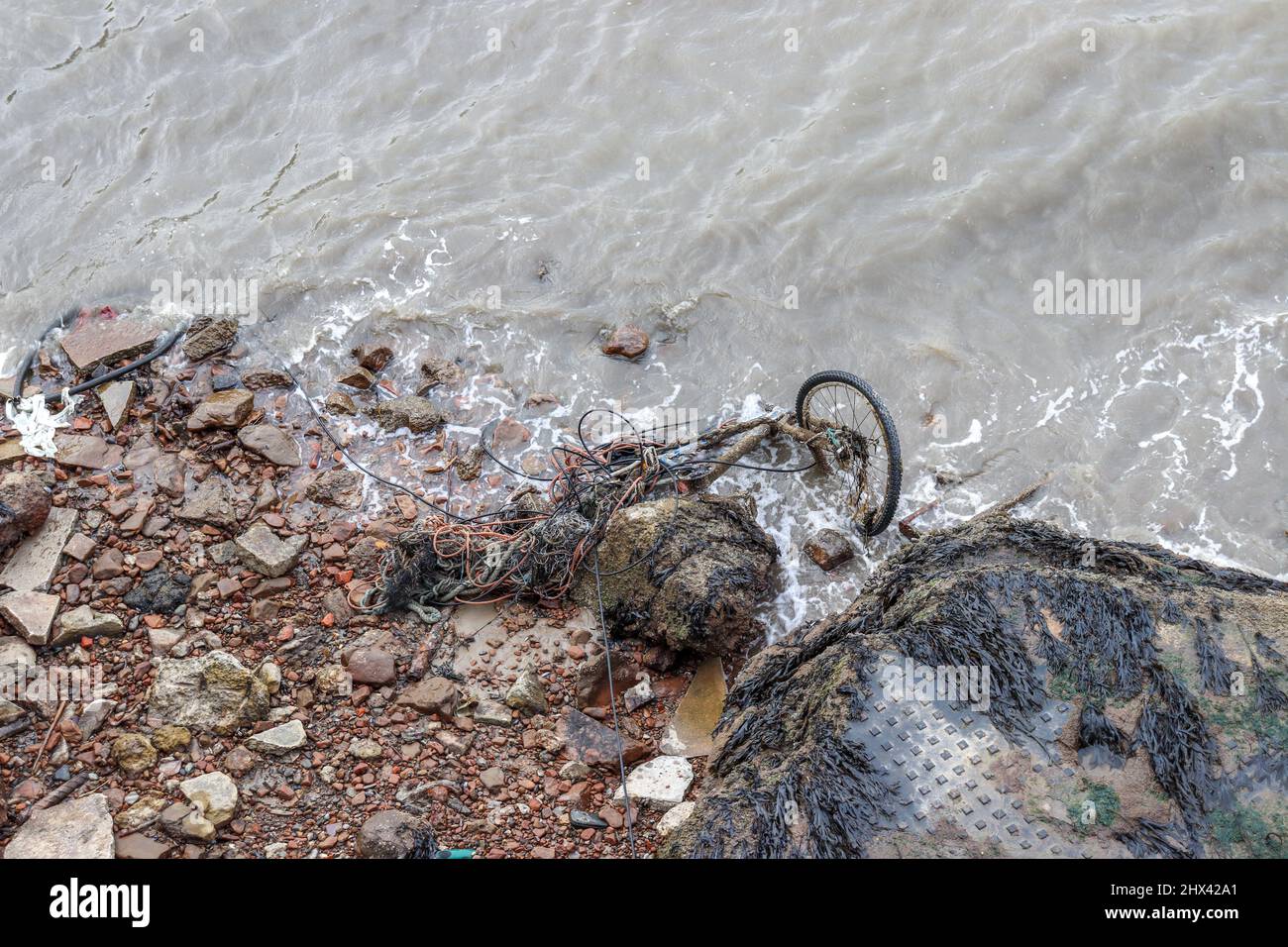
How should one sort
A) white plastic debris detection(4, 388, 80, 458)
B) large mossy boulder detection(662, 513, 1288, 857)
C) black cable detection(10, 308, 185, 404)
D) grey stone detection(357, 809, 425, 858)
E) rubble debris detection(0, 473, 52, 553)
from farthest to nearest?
1. black cable detection(10, 308, 185, 404)
2. white plastic debris detection(4, 388, 80, 458)
3. rubble debris detection(0, 473, 52, 553)
4. grey stone detection(357, 809, 425, 858)
5. large mossy boulder detection(662, 513, 1288, 857)

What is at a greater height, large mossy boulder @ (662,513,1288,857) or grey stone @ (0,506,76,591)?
grey stone @ (0,506,76,591)

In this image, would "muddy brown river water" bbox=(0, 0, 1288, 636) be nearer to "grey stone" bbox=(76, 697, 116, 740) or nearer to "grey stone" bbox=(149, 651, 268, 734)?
"grey stone" bbox=(149, 651, 268, 734)

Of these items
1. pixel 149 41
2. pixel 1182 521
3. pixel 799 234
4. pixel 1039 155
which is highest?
pixel 149 41

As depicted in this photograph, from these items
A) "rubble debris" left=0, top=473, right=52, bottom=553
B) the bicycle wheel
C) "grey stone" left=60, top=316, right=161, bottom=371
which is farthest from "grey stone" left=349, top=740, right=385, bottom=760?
"grey stone" left=60, top=316, right=161, bottom=371

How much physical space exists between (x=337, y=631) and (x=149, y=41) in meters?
7.67

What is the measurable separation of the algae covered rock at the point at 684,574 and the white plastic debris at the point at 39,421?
397 centimetres

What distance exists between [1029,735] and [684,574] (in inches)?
97.3

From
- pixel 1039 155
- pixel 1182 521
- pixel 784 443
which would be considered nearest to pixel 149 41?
pixel 784 443

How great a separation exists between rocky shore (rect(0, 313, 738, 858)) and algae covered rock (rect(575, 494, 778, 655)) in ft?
0.55

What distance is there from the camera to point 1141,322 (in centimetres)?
783

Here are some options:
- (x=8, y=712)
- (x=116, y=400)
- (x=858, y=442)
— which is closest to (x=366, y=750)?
(x=8, y=712)

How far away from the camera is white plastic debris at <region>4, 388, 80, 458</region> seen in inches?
269

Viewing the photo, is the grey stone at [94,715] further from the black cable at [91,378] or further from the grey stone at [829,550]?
the grey stone at [829,550]

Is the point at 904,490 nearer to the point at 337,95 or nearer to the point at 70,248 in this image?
the point at 337,95
